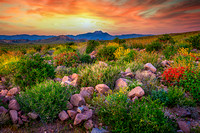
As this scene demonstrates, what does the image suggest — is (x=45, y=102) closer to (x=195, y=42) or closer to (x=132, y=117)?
(x=132, y=117)

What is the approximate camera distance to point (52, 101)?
3086 mm

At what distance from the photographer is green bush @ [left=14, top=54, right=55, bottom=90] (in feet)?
15.5

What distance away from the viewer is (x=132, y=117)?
9.36 feet

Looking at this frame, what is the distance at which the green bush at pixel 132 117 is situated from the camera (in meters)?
2.63

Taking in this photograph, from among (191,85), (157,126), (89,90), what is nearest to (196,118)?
(191,85)

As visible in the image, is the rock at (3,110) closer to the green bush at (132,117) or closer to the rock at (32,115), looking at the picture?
the rock at (32,115)

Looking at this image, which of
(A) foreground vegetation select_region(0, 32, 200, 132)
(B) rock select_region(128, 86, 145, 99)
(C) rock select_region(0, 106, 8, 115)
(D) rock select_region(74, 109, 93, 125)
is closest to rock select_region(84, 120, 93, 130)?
(D) rock select_region(74, 109, 93, 125)

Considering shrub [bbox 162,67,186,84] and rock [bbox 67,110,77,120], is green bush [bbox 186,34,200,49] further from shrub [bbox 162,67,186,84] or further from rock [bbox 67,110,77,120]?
rock [bbox 67,110,77,120]

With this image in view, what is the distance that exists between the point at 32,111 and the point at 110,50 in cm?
900

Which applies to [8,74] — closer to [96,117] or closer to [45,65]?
[45,65]

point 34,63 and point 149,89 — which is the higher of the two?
point 34,63

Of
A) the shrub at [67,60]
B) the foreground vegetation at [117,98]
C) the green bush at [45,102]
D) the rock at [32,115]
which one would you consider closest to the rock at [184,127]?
the foreground vegetation at [117,98]

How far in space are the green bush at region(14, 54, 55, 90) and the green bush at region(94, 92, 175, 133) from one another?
2881 millimetres

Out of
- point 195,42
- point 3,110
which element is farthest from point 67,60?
point 195,42
